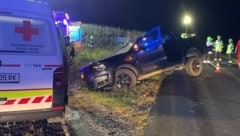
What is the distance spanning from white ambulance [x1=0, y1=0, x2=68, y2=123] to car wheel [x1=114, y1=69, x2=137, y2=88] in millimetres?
7546

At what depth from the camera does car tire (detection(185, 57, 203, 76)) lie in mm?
18281

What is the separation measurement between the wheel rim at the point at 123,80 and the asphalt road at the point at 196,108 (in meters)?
1.08

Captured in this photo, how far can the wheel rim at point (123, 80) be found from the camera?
15164 millimetres

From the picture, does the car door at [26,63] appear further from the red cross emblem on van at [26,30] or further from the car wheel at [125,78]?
the car wheel at [125,78]

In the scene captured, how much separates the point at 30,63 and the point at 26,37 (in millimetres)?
370

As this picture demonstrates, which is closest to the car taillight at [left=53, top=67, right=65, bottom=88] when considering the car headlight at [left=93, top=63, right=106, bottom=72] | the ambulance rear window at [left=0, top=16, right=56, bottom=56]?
the ambulance rear window at [left=0, top=16, right=56, bottom=56]

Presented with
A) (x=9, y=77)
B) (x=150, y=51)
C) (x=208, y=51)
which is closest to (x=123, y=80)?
(x=150, y=51)

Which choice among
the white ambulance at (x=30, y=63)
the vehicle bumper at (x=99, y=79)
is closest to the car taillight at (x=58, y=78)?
the white ambulance at (x=30, y=63)

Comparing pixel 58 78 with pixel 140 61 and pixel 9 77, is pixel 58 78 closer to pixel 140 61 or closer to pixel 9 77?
pixel 9 77

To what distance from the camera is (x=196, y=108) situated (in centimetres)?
1199

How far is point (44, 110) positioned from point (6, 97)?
67 centimetres

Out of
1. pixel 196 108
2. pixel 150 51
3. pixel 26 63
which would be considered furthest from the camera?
pixel 150 51

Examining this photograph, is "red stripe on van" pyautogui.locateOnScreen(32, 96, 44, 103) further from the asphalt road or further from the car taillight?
the asphalt road

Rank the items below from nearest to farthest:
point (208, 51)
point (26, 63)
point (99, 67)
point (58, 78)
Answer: point (26, 63) → point (58, 78) → point (99, 67) → point (208, 51)
